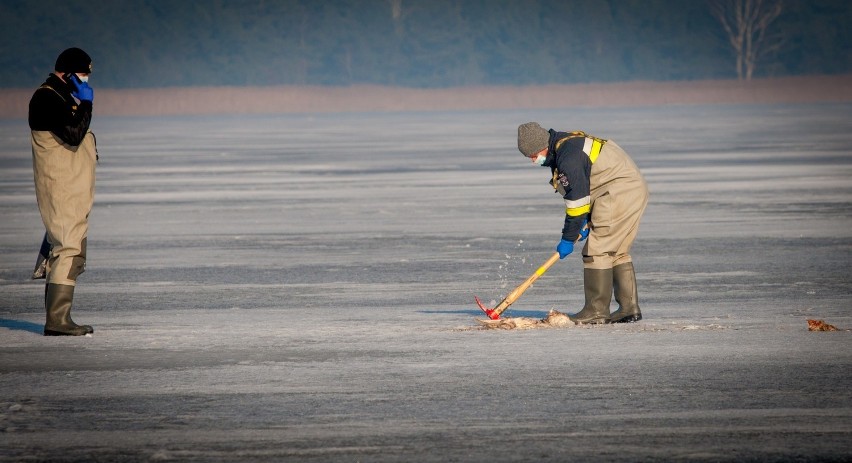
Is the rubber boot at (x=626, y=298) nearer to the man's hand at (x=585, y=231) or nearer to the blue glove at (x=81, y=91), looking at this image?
the man's hand at (x=585, y=231)

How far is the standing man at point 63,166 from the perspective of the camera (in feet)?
29.3

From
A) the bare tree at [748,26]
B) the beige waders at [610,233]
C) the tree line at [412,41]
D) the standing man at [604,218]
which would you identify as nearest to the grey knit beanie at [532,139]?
the standing man at [604,218]

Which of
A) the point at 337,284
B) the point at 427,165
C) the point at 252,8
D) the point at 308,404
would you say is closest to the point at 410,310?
the point at 337,284

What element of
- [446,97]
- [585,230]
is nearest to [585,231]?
[585,230]

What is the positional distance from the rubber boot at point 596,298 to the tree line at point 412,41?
97794 mm

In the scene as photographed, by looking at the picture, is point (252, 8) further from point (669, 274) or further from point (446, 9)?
point (669, 274)

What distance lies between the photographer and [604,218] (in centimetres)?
945

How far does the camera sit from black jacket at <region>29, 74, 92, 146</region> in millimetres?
8883

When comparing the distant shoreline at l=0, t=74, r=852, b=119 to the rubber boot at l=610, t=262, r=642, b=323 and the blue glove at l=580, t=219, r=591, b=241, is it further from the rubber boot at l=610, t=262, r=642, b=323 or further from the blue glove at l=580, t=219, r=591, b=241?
the rubber boot at l=610, t=262, r=642, b=323

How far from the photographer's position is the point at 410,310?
1025 cm

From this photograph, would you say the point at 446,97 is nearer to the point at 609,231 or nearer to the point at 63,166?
the point at 609,231

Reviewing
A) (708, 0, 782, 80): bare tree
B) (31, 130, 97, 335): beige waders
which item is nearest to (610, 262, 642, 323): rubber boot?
(31, 130, 97, 335): beige waders

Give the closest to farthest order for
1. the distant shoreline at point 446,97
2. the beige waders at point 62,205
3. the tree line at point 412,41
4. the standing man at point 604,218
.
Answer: the beige waders at point 62,205
the standing man at point 604,218
the distant shoreline at point 446,97
the tree line at point 412,41

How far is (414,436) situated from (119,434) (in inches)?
49.7
